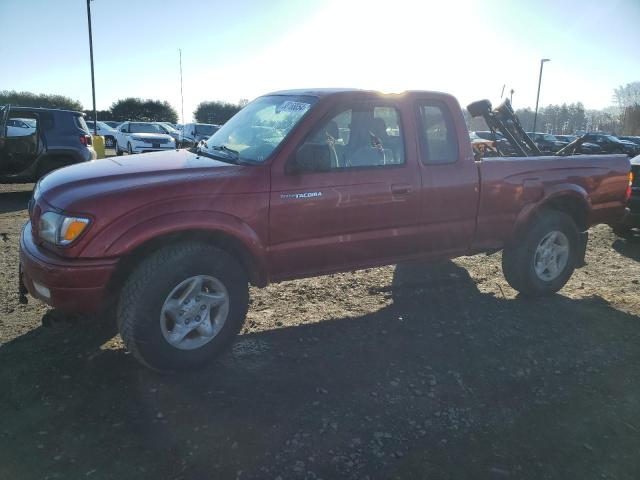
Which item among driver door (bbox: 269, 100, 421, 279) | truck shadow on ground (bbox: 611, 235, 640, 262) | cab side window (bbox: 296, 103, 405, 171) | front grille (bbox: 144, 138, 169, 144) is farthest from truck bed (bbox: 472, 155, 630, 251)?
front grille (bbox: 144, 138, 169, 144)

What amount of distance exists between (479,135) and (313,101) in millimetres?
26732

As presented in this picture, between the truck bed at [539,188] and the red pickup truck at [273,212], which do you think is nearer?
the red pickup truck at [273,212]

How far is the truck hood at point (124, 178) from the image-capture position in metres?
3.03

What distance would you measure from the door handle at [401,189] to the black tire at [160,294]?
1416 mm

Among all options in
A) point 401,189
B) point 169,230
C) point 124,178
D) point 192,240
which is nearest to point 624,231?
point 401,189

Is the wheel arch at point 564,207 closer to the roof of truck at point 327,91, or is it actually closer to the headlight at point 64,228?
the roof of truck at point 327,91

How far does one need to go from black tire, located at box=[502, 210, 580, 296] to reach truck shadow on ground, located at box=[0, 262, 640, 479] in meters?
0.65

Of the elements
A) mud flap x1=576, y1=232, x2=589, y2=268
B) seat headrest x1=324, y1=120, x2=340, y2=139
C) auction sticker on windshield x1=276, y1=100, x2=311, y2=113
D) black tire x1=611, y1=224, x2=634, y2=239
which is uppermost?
auction sticker on windshield x1=276, y1=100, x2=311, y2=113

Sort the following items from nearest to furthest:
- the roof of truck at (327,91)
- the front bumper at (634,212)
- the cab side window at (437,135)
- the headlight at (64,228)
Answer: the headlight at (64,228), the roof of truck at (327,91), the cab side window at (437,135), the front bumper at (634,212)

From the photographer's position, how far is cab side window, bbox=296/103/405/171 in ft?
12.3

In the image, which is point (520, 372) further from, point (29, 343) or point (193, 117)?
point (193, 117)

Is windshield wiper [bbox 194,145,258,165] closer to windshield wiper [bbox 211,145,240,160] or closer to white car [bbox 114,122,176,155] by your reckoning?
windshield wiper [bbox 211,145,240,160]

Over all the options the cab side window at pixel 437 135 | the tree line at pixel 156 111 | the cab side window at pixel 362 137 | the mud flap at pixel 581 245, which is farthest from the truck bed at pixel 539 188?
the tree line at pixel 156 111

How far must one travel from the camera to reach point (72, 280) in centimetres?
292
